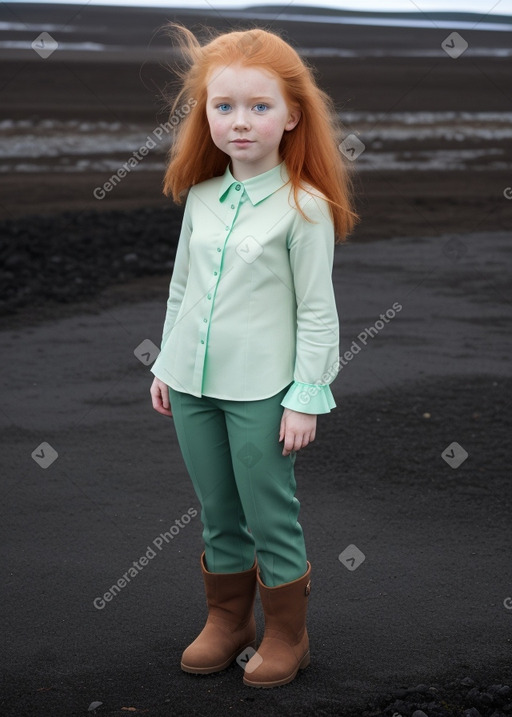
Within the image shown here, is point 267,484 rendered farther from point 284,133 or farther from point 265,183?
point 284,133

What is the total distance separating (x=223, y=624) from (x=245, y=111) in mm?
1546

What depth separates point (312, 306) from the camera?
2.60m

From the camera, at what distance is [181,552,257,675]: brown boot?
2926 millimetres

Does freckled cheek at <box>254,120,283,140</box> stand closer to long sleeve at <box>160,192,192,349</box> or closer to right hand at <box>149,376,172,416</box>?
long sleeve at <box>160,192,192,349</box>

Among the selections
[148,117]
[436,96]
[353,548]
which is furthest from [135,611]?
[436,96]

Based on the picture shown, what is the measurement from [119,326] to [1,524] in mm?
3198

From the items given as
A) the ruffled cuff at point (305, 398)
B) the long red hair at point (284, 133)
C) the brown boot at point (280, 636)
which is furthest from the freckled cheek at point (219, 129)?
the brown boot at point (280, 636)

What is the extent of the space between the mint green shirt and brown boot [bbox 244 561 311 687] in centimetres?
60

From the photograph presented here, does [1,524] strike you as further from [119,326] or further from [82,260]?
[82,260]

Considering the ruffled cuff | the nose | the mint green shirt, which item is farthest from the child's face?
the ruffled cuff

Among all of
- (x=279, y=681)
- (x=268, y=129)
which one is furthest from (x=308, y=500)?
(x=268, y=129)

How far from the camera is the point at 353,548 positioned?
3859 mm

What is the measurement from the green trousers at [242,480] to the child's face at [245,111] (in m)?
0.68

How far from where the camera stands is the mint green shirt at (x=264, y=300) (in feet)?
8.50
